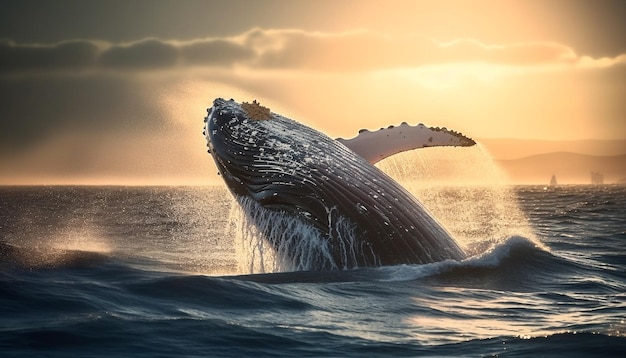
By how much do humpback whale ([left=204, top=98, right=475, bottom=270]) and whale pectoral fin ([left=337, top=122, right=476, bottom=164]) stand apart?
0.59 meters

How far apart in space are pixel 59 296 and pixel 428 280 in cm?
418

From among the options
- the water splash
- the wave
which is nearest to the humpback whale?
the water splash

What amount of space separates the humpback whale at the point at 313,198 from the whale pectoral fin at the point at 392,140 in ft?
1.95

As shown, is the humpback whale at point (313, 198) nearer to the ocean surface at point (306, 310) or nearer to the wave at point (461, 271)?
the wave at point (461, 271)

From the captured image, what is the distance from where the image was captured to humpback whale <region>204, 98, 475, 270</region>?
1075 cm

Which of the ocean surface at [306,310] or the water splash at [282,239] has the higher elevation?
the water splash at [282,239]

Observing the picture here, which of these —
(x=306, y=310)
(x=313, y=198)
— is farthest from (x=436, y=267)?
(x=306, y=310)

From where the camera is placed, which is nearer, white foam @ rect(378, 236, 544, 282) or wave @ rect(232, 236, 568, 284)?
wave @ rect(232, 236, 568, 284)

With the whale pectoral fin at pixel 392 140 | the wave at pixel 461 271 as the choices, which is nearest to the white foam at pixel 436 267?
the wave at pixel 461 271

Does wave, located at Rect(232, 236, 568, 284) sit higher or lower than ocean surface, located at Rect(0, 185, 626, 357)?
higher

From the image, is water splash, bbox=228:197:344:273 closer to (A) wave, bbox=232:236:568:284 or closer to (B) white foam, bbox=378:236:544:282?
(A) wave, bbox=232:236:568:284

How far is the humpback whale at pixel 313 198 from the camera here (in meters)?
10.8

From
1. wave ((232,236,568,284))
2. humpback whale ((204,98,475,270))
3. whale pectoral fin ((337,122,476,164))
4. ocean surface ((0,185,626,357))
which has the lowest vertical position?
ocean surface ((0,185,626,357))

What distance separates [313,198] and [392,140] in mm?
1862
